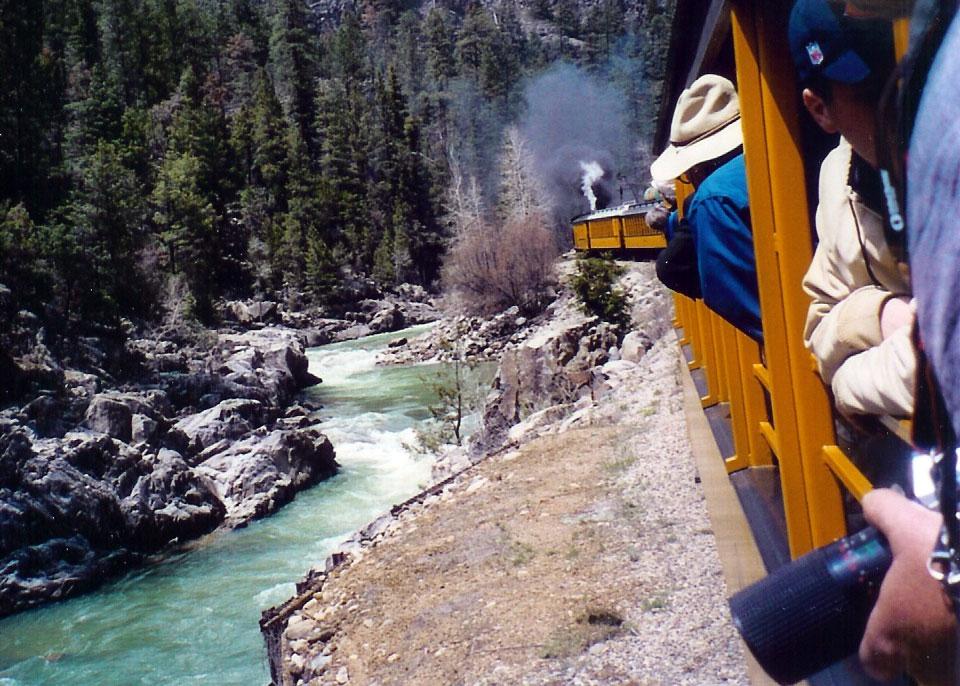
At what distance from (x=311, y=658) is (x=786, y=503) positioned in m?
5.89

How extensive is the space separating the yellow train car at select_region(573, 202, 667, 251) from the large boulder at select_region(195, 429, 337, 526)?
26.6 ft

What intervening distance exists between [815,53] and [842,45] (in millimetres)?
43

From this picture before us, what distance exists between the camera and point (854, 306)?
4.37 ft

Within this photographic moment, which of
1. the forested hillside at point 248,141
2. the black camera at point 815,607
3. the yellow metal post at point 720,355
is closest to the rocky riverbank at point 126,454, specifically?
the forested hillside at point 248,141

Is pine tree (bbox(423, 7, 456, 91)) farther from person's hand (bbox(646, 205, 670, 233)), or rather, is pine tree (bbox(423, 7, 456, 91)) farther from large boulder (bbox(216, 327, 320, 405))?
person's hand (bbox(646, 205, 670, 233))

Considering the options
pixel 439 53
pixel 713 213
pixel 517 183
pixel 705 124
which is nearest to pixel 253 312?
pixel 517 183

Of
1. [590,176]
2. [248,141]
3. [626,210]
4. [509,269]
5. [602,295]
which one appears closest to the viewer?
[602,295]

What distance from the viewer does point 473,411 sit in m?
19.9

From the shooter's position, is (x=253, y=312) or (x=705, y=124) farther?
(x=253, y=312)

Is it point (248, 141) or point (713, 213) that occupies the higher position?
point (248, 141)

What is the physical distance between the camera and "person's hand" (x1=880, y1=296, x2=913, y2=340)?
1.22 metres

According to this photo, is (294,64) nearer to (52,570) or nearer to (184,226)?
(184,226)

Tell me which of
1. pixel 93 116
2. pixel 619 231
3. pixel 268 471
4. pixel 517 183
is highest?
pixel 93 116

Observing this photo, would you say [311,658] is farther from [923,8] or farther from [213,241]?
[213,241]
